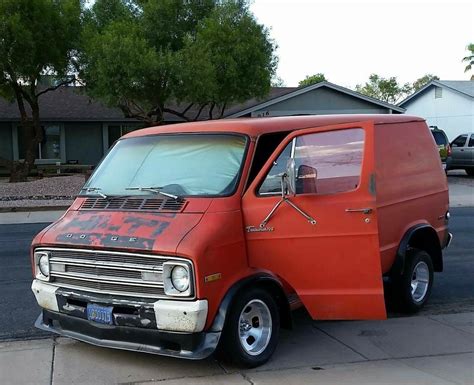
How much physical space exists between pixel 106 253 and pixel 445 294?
4.52 metres

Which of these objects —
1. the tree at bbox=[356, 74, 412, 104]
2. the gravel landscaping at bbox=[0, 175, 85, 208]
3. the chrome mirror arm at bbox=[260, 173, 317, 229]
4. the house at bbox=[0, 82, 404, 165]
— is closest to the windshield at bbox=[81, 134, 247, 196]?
the chrome mirror arm at bbox=[260, 173, 317, 229]

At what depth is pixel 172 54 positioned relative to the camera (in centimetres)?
1939

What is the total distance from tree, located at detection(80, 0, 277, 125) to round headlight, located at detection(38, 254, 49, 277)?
13.6m

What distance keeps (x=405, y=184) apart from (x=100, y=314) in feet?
10.7

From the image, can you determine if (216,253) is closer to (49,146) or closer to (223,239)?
(223,239)

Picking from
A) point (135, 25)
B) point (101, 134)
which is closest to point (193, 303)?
point (135, 25)

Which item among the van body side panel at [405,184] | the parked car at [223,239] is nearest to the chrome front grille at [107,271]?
the parked car at [223,239]

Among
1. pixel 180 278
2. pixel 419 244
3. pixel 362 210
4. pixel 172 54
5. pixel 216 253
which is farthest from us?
pixel 172 54

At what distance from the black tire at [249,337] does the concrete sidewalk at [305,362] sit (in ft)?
0.34

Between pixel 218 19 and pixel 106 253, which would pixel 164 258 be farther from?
pixel 218 19

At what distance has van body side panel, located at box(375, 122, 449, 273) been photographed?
5.74 metres

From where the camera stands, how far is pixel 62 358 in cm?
516

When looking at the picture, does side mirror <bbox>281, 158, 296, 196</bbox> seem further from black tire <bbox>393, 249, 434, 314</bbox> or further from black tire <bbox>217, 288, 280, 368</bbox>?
black tire <bbox>393, 249, 434, 314</bbox>

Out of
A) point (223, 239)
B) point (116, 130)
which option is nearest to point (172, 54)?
point (116, 130)
